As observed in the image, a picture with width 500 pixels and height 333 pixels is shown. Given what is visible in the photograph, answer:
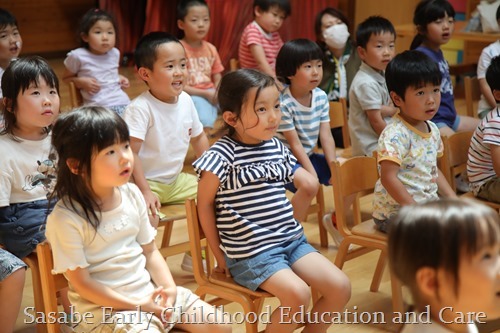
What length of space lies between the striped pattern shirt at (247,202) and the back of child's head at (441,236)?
0.96 meters

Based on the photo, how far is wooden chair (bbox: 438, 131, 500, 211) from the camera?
3201 millimetres

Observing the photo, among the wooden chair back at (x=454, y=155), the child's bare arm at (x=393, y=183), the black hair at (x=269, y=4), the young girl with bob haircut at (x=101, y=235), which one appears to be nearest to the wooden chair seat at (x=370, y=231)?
the child's bare arm at (x=393, y=183)

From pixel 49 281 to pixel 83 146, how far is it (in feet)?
1.27

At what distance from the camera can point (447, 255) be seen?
147 centimetres

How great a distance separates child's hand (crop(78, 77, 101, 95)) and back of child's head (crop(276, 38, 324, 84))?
48.1 inches

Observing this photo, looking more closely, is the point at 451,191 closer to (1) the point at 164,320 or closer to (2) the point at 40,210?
(1) the point at 164,320

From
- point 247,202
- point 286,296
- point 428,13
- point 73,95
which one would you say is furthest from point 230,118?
point 428,13

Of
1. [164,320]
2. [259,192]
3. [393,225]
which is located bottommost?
[164,320]

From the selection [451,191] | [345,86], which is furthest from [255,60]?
[451,191]

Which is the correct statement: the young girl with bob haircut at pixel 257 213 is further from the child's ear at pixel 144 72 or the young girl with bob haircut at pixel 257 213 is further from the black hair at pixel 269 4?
the black hair at pixel 269 4

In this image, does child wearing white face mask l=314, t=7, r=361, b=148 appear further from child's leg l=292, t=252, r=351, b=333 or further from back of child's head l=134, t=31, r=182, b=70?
child's leg l=292, t=252, r=351, b=333

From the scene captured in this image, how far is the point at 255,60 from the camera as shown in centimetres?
481

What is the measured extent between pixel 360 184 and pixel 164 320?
1.15 meters

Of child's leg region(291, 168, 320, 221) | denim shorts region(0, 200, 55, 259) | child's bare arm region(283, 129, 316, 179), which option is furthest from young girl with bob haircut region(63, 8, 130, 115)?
denim shorts region(0, 200, 55, 259)
